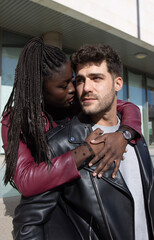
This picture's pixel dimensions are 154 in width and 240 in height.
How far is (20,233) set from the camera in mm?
1233

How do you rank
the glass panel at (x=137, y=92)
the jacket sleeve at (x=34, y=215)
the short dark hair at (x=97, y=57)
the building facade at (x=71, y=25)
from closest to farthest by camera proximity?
the jacket sleeve at (x=34, y=215), the short dark hair at (x=97, y=57), the building facade at (x=71, y=25), the glass panel at (x=137, y=92)

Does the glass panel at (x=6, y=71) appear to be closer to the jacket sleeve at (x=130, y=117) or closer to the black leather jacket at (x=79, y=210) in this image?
the jacket sleeve at (x=130, y=117)

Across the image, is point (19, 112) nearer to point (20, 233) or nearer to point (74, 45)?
point (20, 233)

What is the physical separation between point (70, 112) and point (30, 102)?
19.1 inches

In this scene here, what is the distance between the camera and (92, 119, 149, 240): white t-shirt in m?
1.43

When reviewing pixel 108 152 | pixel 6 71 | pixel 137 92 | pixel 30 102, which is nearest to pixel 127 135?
pixel 108 152

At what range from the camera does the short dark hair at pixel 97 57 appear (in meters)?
1.63

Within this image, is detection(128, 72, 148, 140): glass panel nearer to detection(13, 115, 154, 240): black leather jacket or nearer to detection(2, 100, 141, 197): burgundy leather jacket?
detection(13, 115, 154, 240): black leather jacket

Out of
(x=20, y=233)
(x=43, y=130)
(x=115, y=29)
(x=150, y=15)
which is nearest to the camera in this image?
(x=20, y=233)

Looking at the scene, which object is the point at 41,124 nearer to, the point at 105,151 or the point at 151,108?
the point at 105,151

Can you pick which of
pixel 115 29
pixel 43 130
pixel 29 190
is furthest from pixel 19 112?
pixel 115 29

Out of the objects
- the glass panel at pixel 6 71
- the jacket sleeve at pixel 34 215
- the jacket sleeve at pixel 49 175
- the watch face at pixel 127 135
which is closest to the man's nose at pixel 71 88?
the watch face at pixel 127 135

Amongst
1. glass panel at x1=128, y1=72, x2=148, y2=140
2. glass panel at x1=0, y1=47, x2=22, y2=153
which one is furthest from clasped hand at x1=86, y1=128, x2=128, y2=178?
glass panel at x1=128, y1=72, x2=148, y2=140

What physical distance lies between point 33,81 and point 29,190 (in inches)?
31.1
